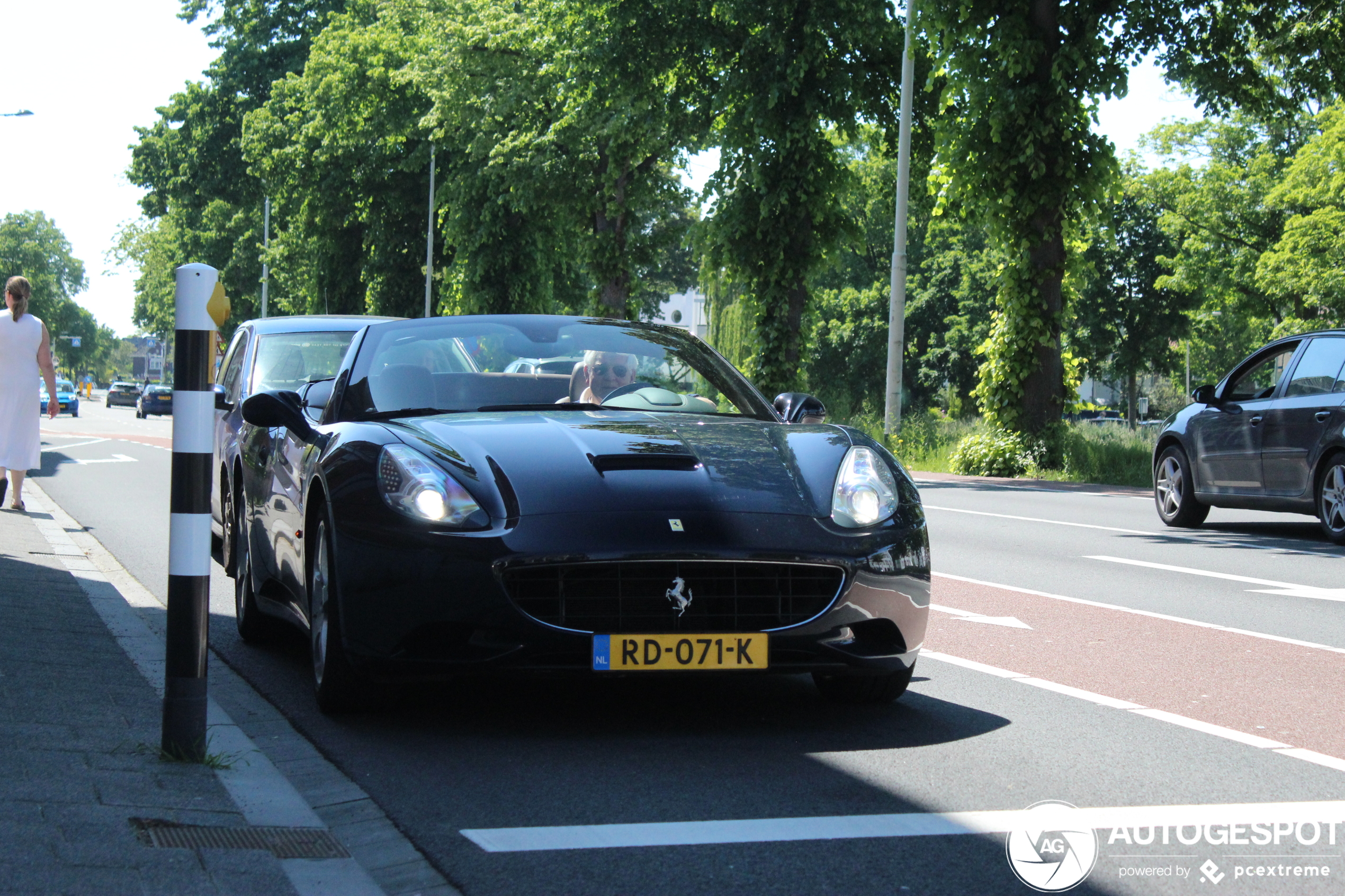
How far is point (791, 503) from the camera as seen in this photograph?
5.06m

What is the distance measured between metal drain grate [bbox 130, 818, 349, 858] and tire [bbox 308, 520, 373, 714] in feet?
4.22

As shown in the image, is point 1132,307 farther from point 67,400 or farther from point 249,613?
point 249,613

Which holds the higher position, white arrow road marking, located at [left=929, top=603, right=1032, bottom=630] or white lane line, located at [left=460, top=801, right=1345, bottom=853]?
white arrow road marking, located at [left=929, top=603, right=1032, bottom=630]

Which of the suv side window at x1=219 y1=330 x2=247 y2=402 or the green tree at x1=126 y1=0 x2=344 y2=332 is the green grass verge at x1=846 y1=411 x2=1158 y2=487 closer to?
the suv side window at x1=219 y1=330 x2=247 y2=402

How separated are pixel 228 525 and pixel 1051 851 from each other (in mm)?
5705

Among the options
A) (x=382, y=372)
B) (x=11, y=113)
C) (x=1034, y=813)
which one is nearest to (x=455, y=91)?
(x=11, y=113)

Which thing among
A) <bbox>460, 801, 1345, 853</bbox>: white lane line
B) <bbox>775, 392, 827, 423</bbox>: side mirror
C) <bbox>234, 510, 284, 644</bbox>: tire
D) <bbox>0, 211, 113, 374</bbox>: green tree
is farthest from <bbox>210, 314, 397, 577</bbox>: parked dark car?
<bbox>0, 211, 113, 374</bbox>: green tree

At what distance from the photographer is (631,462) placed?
513 cm

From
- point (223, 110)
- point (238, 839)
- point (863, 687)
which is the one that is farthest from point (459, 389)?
point (223, 110)

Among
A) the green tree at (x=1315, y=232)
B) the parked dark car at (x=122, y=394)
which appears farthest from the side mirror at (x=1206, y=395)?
the parked dark car at (x=122, y=394)

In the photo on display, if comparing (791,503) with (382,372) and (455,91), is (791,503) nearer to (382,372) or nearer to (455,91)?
(382,372)

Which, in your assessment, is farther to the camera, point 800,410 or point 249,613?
point 249,613

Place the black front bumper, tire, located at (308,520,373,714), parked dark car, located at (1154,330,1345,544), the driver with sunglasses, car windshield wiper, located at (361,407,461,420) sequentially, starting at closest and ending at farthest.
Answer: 1. the black front bumper
2. tire, located at (308,520,373,714)
3. car windshield wiper, located at (361,407,461,420)
4. the driver with sunglasses
5. parked dark car, located at (1154,330,1345,544)

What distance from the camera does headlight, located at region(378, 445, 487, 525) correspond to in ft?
16.1
